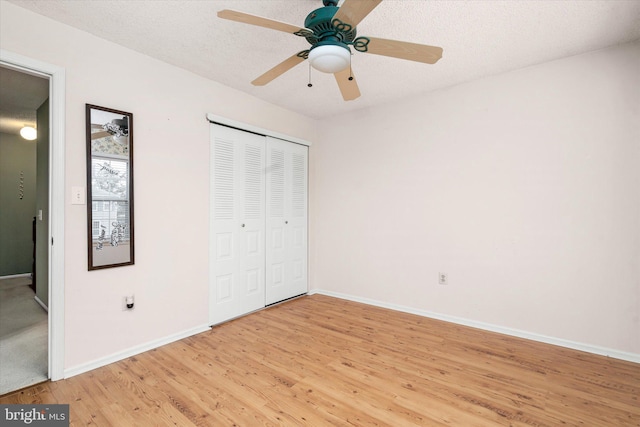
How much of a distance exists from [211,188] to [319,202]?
176cm

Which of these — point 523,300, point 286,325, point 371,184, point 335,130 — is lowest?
point 286,325

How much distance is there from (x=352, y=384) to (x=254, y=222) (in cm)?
210

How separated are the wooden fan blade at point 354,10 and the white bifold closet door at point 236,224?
1988mm

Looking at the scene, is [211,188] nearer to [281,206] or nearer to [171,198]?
[171,198]

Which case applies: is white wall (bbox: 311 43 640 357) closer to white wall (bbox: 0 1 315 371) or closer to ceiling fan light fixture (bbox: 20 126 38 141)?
white wall (bbox: 0 1 315 371)

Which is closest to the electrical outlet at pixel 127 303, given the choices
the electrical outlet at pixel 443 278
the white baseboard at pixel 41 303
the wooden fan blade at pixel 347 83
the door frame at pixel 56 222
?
the door frame at pixel 56 222

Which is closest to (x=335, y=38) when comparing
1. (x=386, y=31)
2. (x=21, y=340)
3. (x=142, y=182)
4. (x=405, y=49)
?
(x=405, y=49)

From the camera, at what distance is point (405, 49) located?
1752mm

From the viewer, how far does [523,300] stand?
9.57 ft

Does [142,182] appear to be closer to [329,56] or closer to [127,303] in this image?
[127,303]

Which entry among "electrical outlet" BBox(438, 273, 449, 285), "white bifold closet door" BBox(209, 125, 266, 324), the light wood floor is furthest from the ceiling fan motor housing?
"electrical outlet" BBox(438, 273, 449, 285)

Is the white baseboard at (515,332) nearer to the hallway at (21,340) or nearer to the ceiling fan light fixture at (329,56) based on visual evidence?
the ceiling fan light fixture at (329,56)

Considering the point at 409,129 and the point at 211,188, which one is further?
the point at 409,129

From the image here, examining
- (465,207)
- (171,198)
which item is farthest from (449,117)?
(171,198)
